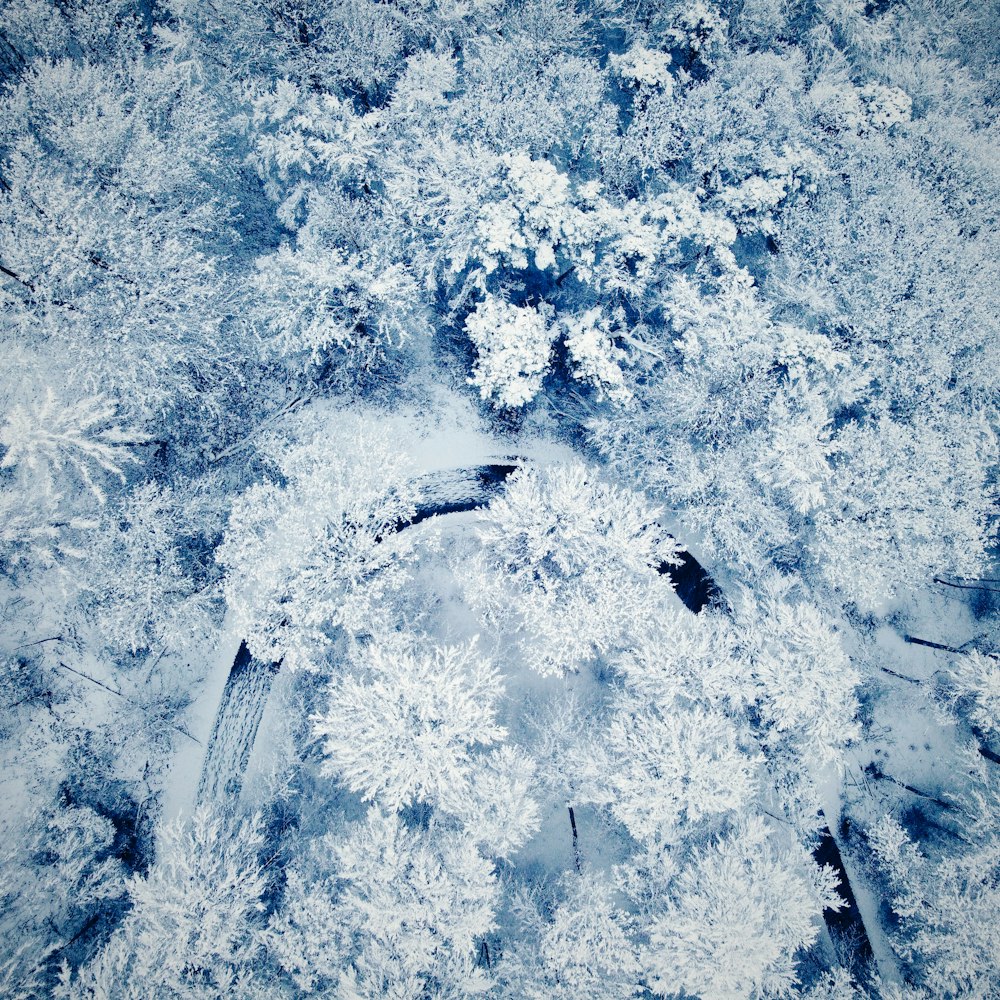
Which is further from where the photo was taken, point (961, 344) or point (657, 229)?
point (961, 344)

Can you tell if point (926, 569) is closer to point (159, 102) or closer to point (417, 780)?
Result: point (417, 780)

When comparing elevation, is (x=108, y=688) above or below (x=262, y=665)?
below

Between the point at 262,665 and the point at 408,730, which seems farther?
the point at 262,665

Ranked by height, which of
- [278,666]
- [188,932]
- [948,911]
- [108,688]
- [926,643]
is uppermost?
[926,643]

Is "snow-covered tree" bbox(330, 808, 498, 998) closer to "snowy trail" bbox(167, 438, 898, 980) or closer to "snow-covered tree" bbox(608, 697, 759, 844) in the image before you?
"snow-covered tree" bbox(608, 697, 759, 844)

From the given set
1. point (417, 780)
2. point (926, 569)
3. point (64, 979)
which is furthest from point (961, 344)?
point (64, 979)

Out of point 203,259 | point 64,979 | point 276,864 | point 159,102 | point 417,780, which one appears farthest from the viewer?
point 203,259

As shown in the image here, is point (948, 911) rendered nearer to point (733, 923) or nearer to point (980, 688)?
point (980, 688)

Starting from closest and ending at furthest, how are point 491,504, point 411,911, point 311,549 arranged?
point 411,911, point 311,549, point 491,504

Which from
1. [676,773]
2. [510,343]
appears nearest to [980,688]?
[676,773]

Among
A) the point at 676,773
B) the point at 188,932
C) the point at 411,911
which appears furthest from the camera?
the point at 676,773
